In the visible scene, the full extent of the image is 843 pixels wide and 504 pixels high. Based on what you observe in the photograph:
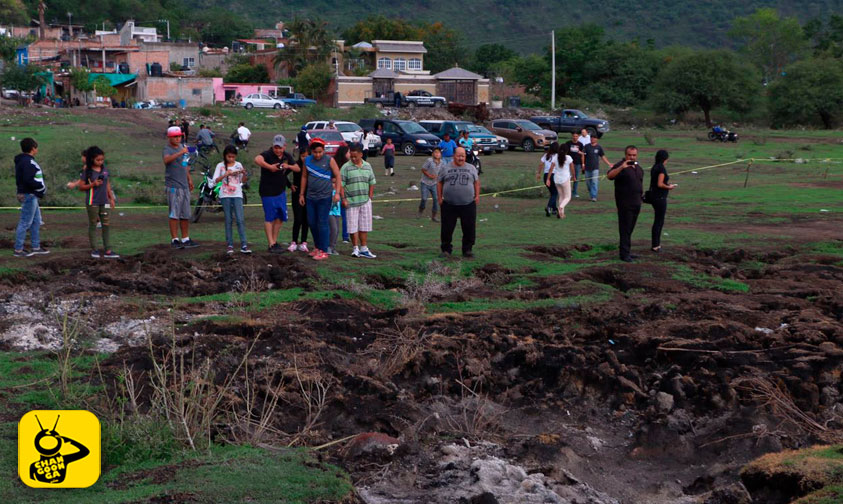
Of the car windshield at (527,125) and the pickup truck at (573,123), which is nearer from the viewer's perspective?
the car windshield at (527,125)

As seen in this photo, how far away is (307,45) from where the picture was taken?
287 feet

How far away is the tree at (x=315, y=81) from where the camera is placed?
7656cm

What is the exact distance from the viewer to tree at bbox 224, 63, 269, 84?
305 feet

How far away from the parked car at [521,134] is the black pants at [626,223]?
26.2 meters

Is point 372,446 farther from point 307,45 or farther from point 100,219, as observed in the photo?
point 307,45

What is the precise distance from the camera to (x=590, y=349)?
904 cm

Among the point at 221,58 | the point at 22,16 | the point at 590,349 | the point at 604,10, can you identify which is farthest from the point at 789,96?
the point at 22,16

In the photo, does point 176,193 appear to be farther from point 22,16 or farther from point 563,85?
point 22,16

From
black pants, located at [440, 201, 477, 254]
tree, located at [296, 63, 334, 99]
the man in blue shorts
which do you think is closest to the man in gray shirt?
black pants, located at [440, 201, 477, 254]

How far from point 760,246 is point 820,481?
9.13 m

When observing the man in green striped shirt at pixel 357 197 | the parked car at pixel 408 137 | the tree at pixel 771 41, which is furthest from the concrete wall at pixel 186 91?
the man in green striped shirt at pixel 357 197

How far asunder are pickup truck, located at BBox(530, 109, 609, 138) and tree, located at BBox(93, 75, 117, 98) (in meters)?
38.8

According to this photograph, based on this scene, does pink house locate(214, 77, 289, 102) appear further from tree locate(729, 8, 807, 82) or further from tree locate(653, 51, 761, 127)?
tree locate(729, 8, 807, 82)

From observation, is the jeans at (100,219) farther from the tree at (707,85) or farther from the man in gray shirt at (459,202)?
the tree at (707,85)
